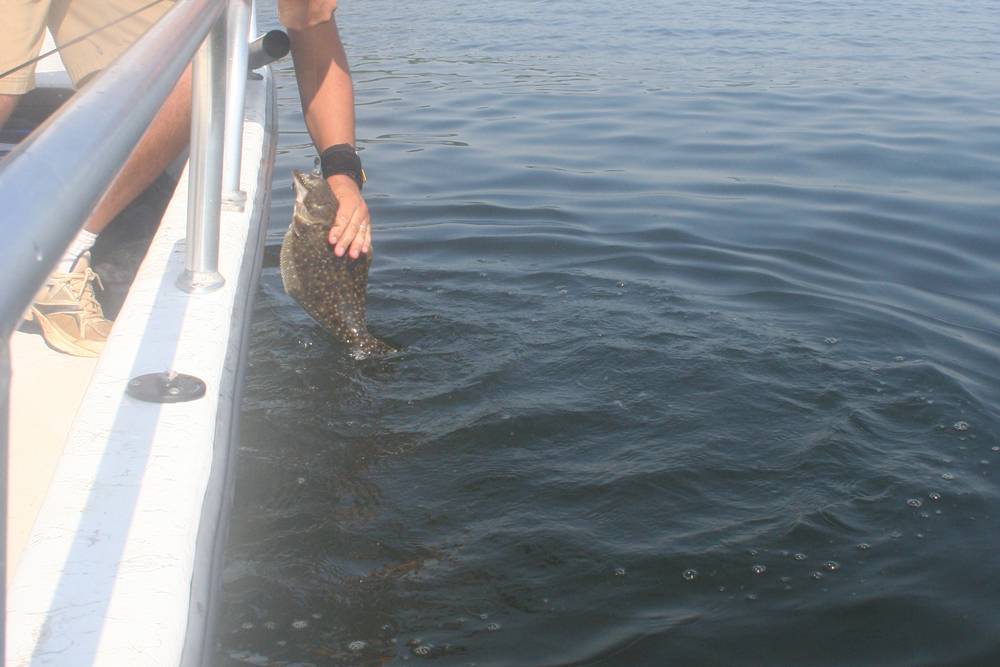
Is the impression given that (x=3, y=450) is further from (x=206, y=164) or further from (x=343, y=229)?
(x=343, y=229)

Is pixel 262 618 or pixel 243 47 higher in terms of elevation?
pixel 243 47

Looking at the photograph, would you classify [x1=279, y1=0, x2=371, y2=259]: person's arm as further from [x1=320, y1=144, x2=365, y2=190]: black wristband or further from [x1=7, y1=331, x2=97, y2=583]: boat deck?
[x1=7, y1=331, x2=97, y2=583]: boat deck

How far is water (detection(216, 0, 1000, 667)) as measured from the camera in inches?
104

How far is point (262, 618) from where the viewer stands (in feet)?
8.47

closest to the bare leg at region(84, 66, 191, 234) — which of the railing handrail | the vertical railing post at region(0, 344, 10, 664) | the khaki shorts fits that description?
the khaki shorts

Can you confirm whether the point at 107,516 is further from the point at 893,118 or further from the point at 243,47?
the point at 893,118

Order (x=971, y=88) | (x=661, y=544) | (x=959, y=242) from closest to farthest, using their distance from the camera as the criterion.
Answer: (x=661, y=544)
(x=959, y=242)
(x=971, y=88)

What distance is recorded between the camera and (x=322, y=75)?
3816 mm

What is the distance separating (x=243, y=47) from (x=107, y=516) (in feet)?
7.88

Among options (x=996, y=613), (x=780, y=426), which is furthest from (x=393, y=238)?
(x=996, y=613)

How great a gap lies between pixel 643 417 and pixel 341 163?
5.79 ft

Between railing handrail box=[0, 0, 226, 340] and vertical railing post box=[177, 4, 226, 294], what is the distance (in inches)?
42.4

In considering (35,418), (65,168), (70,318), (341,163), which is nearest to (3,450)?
(65,168)

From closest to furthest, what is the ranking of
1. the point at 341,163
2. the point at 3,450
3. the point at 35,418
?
the point at 3,450, the point at 35,418, the point at 341,163
